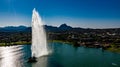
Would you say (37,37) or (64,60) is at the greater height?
(37,37)

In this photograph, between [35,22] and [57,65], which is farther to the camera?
[35,22]

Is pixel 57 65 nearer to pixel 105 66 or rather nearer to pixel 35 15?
pixel 105 66

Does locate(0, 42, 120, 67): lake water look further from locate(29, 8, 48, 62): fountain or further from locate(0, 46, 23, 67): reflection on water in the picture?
locate(29, 8, 48, 62): fountain

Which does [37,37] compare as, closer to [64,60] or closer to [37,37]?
[37,37]

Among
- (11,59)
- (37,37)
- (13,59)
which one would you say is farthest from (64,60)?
(11,59)

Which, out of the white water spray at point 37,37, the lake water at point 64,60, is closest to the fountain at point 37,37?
the white water spray at point 37,37

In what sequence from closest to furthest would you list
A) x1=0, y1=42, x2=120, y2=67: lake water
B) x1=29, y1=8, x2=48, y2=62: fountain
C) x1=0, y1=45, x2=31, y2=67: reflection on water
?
x1=0, y1=42, x2=120, y2=67: lake water
x1=0, y1=45, x2=31, y2=67: reflection on water
x1=29, y1=8, x2=48, y2=62: fountain

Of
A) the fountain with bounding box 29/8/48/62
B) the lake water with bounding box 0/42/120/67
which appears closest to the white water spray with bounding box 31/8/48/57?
the fountain with bounding box 29/8/48/62

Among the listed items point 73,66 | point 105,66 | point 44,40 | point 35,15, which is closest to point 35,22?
point 35,15
